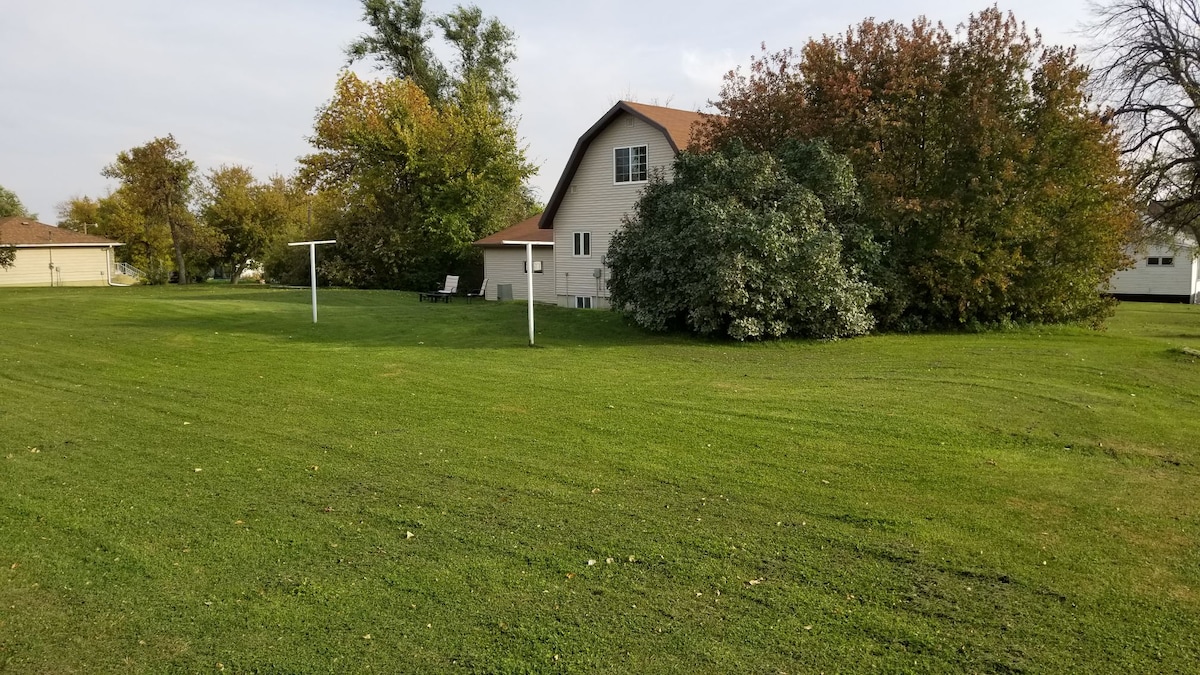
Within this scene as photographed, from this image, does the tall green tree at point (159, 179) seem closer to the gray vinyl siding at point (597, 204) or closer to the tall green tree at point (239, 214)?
the tall green tree at point (239, 214)

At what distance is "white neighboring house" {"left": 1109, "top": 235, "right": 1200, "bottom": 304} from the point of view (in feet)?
129

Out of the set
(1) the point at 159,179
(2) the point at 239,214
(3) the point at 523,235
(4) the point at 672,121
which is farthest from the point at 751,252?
(2) the point at 239,214

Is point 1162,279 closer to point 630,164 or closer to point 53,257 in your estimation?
point 630,164

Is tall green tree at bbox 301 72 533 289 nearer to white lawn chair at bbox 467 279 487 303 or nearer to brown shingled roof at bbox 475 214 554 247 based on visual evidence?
brown shingled roof at bbox 475 214 554 247

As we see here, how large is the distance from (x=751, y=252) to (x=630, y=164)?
34.3ft

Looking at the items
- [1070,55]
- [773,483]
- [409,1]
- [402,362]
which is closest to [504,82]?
[409,1]

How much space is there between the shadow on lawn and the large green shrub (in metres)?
0.92

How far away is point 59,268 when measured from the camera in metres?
42.6

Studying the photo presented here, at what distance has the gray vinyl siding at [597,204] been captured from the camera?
79.7 feet

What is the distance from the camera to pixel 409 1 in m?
45.0

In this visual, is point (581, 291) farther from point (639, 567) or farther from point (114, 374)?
point (639, 567)

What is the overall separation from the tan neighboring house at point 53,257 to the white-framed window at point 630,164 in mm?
32001

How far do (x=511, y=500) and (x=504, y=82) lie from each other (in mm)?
44084

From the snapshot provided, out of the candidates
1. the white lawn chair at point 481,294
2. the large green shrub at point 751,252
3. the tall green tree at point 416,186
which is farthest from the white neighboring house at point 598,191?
the tall green tree at point 416,186
